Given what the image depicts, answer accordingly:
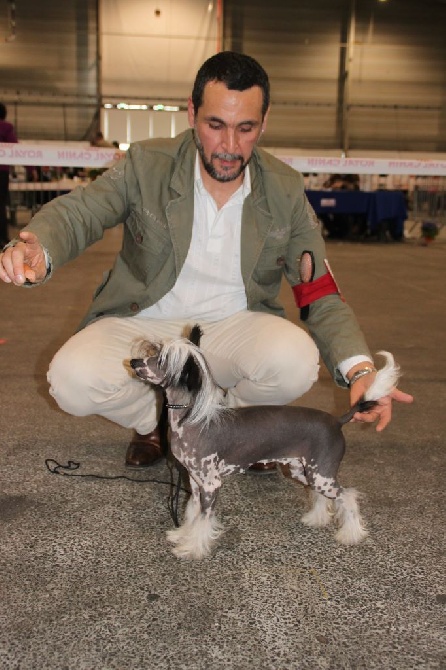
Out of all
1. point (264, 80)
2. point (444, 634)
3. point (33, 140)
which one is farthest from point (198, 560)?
point (33, 140)

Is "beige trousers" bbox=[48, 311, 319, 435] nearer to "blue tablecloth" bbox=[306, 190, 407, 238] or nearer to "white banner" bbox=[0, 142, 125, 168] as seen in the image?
"white banner" bbox=[0, 142, 125, 168]

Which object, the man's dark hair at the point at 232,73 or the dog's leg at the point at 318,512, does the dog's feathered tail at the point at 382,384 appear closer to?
the dog's leg at the point at 318,512

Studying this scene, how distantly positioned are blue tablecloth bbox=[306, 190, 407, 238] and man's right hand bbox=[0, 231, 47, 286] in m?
9.30

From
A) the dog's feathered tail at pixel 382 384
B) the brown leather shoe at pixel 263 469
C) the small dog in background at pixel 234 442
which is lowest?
the brown leather shoe at pixel 263 469

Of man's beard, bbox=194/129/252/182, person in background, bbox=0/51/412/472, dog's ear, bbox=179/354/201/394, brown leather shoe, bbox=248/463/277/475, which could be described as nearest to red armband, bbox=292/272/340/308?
person in background, bbox=0/51/412/472

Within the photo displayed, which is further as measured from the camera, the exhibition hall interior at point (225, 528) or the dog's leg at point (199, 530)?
the dog's leg at point (199, 530)

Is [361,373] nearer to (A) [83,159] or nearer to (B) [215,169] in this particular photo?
(B) [215,169]

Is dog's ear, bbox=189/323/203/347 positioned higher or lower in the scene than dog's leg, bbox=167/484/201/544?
higher

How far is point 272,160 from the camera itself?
243cm

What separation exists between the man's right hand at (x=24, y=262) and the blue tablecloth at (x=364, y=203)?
30.5ft

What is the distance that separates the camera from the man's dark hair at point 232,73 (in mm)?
2049

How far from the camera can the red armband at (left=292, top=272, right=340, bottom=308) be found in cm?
224

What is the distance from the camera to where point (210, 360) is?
237 cm

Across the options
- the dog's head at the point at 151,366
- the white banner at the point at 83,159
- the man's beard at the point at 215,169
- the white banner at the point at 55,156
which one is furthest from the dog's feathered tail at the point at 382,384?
the white banner at the point at 55,156
